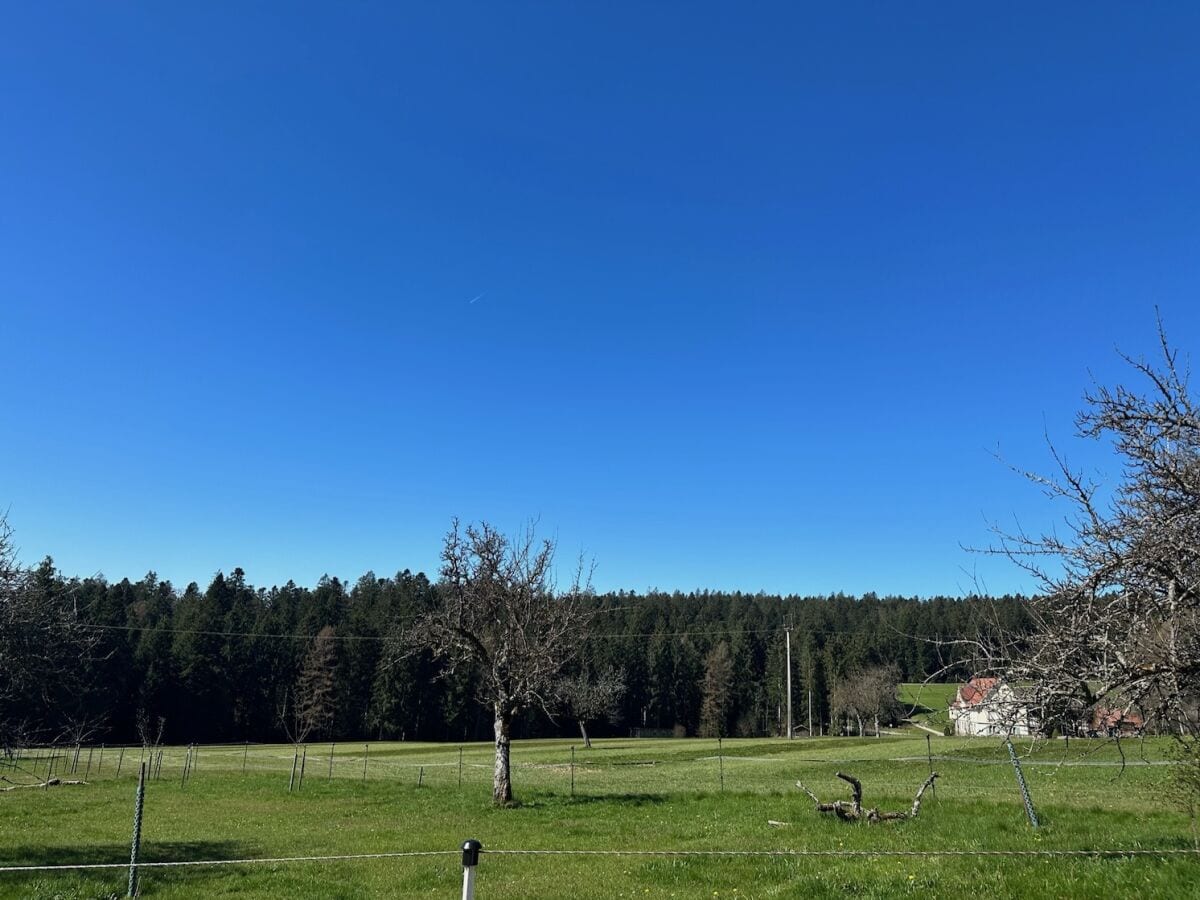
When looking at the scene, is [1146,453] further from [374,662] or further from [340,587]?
[340,587]

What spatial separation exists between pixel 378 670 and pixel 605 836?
85.9 m

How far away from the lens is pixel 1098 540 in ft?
25.2

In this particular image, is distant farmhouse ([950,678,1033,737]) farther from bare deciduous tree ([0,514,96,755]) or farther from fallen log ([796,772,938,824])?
bare deciduous tree ([0,514,96,755])

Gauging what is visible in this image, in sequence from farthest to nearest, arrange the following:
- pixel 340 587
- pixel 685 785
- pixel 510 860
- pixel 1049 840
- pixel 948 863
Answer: pixel 340 587 < pixel 685 785 < pixel 510 860 < pixel 1049 840 < pixel 948 863

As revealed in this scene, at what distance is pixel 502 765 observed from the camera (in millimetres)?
23984

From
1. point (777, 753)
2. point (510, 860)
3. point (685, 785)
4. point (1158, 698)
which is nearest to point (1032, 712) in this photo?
point (1158, 698)

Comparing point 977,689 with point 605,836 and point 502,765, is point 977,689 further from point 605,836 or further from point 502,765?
point 502,765

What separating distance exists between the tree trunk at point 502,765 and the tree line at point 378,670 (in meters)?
45.9

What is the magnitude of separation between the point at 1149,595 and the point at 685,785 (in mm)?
30015

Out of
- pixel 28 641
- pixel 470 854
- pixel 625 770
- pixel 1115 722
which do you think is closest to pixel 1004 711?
pixel 1115 722

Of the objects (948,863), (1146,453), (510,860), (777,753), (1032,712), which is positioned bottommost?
(777,753)

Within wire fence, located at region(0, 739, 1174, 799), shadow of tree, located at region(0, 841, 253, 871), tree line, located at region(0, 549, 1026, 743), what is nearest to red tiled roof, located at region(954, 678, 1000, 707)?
shadow of tree, located at region(0, 841, 253, 871)

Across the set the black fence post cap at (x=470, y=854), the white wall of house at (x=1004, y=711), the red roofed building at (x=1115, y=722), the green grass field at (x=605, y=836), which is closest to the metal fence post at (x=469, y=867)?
the black fence post cap at (x=470, y=854)

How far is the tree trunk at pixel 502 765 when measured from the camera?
23.7m
